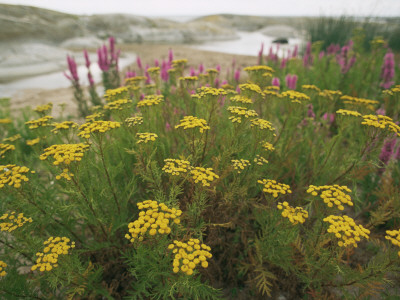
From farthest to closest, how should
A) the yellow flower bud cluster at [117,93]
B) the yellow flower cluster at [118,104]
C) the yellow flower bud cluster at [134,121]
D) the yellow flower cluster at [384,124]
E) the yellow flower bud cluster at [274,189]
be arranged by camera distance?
the yellow flower bud cluster at [117,93] → the yellow flower cluster at [118,104] → the yellow flower bud cluster at [134,121] → the yellow flower cluster at [384,124] → the yellow flower bud cluster at [274,189]

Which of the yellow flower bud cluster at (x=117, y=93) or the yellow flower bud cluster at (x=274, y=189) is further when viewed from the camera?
the yellow flower bud cluster at (x=117, y=93)

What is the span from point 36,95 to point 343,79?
9.74 metres

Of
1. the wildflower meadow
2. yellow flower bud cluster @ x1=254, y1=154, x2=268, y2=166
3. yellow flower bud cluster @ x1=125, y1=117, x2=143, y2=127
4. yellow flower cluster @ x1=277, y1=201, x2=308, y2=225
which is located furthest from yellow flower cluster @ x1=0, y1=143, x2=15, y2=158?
yellow flower cluster @ x1=277, y1=201, x2=308, y2=225

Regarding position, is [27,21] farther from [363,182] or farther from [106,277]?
[363,182]

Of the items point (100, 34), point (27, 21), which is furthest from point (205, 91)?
point (100, 34)

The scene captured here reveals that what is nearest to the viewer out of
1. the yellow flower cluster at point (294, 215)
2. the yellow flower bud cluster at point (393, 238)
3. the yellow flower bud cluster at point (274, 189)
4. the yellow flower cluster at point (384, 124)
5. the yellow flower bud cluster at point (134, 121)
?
the yellow flower bud cluster at point (393, 238)

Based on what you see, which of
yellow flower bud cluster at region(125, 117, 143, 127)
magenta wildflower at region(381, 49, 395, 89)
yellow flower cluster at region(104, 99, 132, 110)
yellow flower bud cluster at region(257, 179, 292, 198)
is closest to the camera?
yellow flower bud cluster at region(257, 179, 292, 198)

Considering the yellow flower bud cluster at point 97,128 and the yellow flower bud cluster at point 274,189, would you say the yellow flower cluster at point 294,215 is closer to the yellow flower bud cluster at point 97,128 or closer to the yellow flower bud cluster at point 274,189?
the yellow flower bud cluster at point 274,189

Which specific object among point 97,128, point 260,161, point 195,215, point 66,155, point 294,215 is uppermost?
point 97,128

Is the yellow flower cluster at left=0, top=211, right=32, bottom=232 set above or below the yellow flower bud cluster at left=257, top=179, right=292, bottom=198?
below

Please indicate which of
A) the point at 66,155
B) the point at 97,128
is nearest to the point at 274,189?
the point at 97,128

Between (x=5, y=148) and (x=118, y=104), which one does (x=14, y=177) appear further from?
(x=118, y=104)

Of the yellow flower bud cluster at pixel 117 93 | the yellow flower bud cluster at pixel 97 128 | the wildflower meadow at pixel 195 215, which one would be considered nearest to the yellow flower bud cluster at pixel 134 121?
the wildflower meadow at pixel 195 215

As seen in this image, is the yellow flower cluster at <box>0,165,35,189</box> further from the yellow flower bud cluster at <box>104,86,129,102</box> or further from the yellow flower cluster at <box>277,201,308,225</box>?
the yellow flower cluster at <box>277,201,308,225</box>
